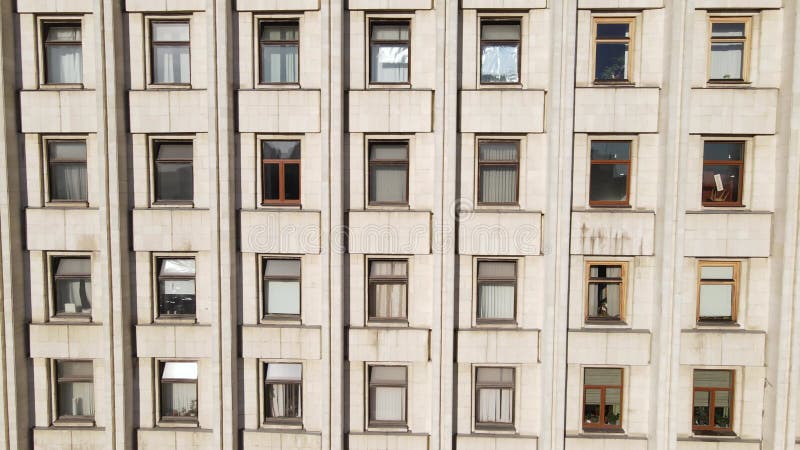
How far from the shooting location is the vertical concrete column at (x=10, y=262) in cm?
Answer: 1157

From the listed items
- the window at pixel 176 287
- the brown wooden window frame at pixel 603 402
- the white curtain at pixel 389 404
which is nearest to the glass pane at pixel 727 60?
the brown wooden window frame at pixel 603 402

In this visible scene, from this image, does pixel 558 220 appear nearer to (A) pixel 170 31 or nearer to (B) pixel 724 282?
(B) pixel 724 282

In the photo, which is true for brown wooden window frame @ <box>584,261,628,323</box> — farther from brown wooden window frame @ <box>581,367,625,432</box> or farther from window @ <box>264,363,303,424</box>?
window @ <box>264,363,303,424</box>

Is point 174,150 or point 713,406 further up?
point 174,150

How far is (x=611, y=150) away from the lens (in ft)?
37.7

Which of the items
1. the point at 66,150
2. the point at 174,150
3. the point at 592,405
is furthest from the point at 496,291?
the point at 66,150

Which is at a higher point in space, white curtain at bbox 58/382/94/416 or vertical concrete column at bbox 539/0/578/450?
vertical concrete column at bbox 539/0/578/450

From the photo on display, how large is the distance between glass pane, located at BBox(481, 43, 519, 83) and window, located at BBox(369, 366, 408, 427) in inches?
349

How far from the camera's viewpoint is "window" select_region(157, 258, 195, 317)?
12.0 m

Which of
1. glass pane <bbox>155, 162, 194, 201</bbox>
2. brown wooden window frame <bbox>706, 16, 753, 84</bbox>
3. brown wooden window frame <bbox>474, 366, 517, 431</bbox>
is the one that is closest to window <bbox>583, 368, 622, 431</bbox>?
brown wooden window frame <bbox>474, 366, 517, 431</bbox>

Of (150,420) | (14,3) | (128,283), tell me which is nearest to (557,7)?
(128,283)

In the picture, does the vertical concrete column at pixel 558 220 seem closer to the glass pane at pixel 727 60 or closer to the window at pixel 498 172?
the window at pixel 498 172

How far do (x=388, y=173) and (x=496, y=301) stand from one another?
487 cm

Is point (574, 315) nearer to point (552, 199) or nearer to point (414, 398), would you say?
point (552, 199)
